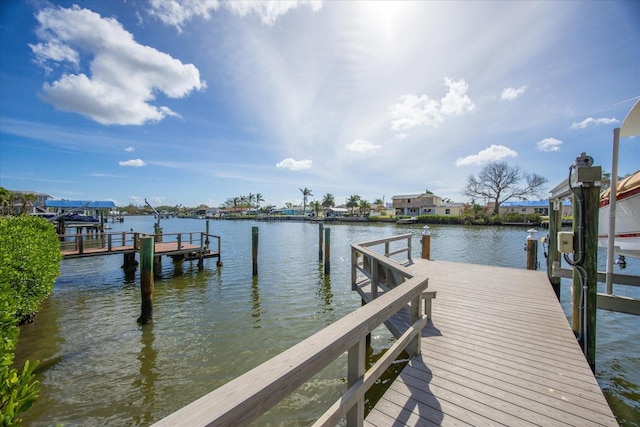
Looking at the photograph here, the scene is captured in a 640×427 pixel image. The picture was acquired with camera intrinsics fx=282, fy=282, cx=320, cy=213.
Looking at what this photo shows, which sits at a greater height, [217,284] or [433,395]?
[433,395]

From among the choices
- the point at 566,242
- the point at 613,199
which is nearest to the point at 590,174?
the point at 613,199

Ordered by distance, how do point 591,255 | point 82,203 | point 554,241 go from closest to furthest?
point 591,255, point 554,241, point 82,203

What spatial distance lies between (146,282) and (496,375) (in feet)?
27.6

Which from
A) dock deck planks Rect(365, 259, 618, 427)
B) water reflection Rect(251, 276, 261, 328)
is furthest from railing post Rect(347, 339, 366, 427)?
water reflection Rect(251, 276, 261, 328)

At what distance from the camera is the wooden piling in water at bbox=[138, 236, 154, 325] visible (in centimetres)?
780

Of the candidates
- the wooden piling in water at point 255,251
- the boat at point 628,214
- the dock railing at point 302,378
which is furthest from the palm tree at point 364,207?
the dock railing at point 302,378

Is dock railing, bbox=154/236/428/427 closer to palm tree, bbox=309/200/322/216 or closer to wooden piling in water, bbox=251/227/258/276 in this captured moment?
wooden piling in water, bbox=251/227/258/276

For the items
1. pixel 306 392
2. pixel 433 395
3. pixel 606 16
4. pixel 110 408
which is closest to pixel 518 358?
pixel 433 395

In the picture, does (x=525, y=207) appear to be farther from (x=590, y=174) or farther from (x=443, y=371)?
(x=443, y=371)

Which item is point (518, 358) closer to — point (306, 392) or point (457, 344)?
point (457, 344)

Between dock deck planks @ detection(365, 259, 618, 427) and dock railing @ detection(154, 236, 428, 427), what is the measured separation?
515 mm

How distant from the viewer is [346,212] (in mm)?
93688

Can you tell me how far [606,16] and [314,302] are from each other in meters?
11.4

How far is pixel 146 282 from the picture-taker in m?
7.97
